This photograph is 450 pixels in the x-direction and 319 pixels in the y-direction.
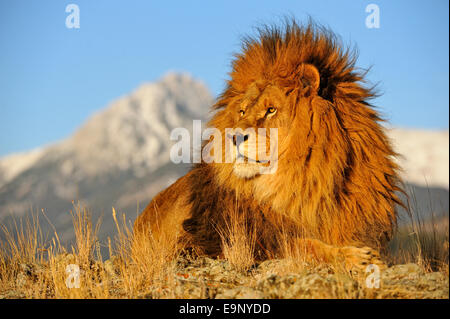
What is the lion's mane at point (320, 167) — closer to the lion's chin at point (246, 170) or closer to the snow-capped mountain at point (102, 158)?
the lion's chin at point (246, 170)

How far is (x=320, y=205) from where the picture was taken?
4426 mm

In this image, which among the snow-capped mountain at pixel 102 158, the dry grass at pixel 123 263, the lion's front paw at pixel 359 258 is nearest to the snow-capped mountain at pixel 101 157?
the snow-capped mountain at pixel 102 158

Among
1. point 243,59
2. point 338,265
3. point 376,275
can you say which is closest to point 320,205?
point 338,265

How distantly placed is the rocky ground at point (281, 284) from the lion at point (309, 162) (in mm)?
329

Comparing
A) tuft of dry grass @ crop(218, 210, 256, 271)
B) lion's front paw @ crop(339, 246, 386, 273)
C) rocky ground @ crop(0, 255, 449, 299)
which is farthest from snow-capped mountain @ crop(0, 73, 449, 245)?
lion's front paw @ crop(339, 246, 386, 273)

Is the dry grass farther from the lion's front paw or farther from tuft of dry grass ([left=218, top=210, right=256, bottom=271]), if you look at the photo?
the lion's front paw

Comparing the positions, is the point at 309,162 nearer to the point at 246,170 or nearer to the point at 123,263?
the point at 246,170

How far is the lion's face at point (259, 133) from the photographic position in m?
4.30

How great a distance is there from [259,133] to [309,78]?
2.22 feet

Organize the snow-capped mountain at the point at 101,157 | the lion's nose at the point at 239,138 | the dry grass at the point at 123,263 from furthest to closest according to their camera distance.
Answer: the snow-capped mountain at the point at 101,157 < the lion's nose at the point at 239,138 < the dry grass at the point at 123,263

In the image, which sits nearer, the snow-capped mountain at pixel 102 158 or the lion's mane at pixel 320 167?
the lion's mane at pixel 320 167

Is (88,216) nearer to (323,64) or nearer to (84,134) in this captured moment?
(323,64)

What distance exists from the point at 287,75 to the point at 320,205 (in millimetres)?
1175

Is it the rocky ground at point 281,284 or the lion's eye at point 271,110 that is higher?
the lion's eye at point 271,110
